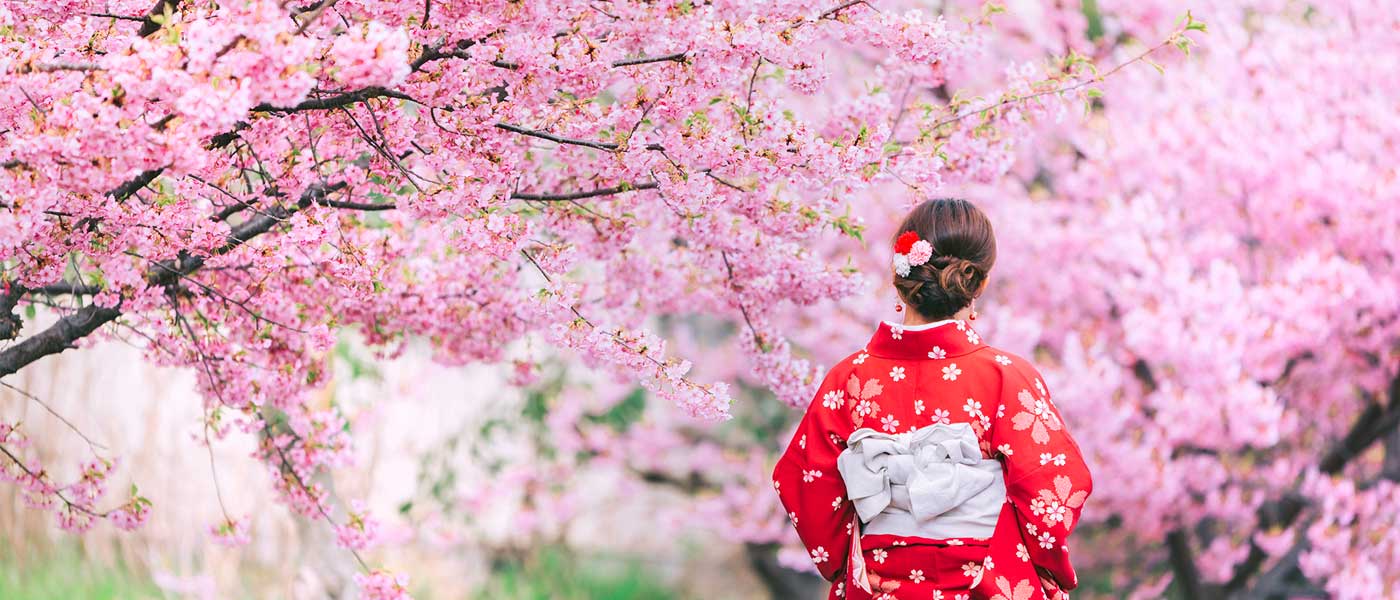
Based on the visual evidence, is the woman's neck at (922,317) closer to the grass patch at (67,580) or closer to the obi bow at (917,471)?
the obi bow at (917,471)

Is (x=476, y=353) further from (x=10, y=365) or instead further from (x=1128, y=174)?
(x=1128, y=174)

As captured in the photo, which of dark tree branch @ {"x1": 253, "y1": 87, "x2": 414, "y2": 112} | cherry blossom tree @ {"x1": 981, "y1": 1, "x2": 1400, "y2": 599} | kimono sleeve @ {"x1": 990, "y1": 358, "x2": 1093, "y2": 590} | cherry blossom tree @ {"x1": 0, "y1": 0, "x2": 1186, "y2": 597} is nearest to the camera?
cherry blossom tree @ {"x1": 0, "y1": 0, "x2": 1186, "y2": 597}

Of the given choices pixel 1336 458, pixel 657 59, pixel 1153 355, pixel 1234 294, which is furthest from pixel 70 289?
pixel 1336 458

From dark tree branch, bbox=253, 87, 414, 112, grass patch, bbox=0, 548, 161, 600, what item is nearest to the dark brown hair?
dark tree branch, bbox=253, 87, 414, 112

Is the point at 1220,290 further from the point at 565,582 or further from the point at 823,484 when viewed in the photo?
the point at 565,582

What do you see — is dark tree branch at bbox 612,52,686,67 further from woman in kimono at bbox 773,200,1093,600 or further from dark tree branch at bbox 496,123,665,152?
woman in kimono at bbox 773,200,1093,600

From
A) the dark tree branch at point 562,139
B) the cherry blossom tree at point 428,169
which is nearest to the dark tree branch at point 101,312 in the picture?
the cherry blossom tree at point 428,169

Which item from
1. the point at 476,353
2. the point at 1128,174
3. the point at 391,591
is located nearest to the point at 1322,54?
the point at 1128,174

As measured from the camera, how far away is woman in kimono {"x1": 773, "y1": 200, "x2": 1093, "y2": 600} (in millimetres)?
2406

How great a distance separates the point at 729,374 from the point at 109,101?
570 cm

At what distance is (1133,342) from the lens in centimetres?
512

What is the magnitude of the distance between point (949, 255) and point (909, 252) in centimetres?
8

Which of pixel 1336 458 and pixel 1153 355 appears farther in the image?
pixel 1336 458

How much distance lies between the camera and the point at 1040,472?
2383mm
